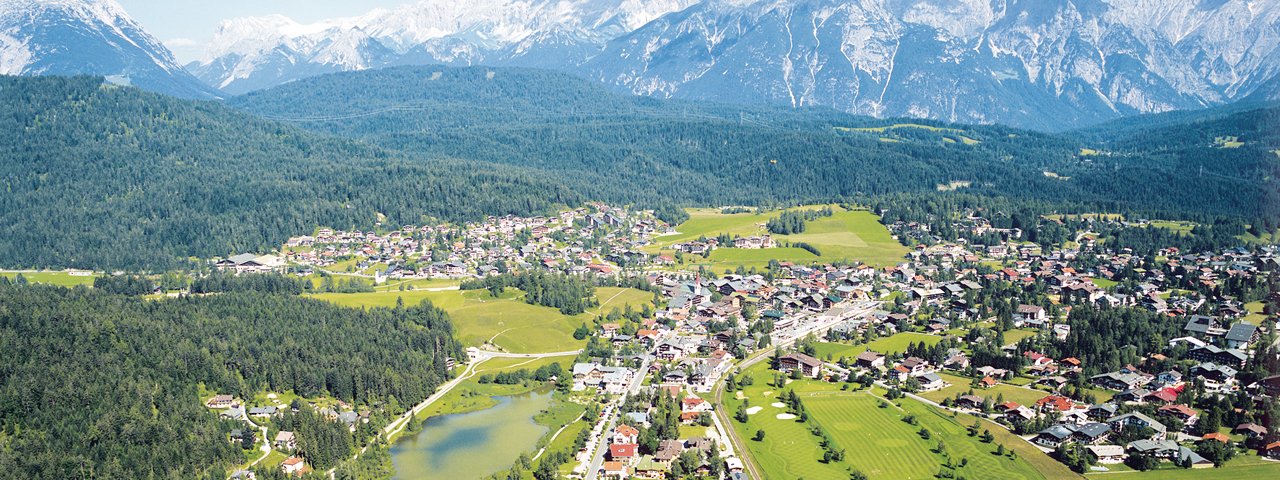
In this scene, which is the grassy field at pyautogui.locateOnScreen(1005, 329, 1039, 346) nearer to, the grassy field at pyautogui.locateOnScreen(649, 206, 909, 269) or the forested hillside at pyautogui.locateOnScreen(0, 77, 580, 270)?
the grassy field at pyautogui.locateOnScreen(649, 206, 909, 269)

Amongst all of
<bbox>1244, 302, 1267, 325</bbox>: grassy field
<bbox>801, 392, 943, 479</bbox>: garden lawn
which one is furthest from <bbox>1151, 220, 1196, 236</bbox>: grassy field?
<bbox>801, 392, 943, 479</bbox>: garden lawn

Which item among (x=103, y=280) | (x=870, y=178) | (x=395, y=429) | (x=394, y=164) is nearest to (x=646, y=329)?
(x=395, y=429)

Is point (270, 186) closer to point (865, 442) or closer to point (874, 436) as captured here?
point (874, 436)

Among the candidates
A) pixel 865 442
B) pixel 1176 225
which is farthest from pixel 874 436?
pixel 1176 225

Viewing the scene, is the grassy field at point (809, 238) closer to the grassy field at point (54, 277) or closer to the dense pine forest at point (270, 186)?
the dense pine forest at point (270, 186)

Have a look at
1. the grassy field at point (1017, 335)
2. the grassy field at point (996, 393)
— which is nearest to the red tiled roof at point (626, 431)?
the grassy field at point (996, 393)

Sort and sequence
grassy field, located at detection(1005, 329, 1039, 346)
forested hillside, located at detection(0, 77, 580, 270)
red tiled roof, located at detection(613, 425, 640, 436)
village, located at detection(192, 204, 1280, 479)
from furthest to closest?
1. forested hillside, located at detection(0, 77, 580, 270)
2. grassy field, located at detection(1005, 329, 1039, 346)
3. red tiled roof, located at detection(613, 425, 640, 436)
4. village, located at detection(192, 204, 1280, 479)

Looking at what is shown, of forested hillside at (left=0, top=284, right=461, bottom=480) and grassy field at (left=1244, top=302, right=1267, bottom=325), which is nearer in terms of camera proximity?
forested hillside at (left=0, top=284, right=461, bottom=480)
